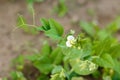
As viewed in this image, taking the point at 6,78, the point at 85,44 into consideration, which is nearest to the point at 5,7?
the point at 6,78

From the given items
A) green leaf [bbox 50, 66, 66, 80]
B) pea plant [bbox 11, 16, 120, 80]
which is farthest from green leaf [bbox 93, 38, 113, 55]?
green leaf [bbox 50, 66, 66, 80]

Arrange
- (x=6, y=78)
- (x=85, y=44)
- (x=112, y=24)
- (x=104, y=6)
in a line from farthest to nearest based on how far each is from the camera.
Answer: (x=104, y=6), (x=112, y=24), (x=6, y=78), (x=85, y=44)

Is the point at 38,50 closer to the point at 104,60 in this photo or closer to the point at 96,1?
the point at 104,60

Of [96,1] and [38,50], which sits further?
[96,1]

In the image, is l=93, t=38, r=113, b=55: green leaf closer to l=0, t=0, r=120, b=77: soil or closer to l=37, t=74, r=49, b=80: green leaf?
l=37, t=74, r=49, b=80: green leaf

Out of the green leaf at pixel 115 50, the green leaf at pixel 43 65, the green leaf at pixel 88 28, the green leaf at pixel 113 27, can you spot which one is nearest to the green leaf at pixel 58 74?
the green leaf at pixel 43 65

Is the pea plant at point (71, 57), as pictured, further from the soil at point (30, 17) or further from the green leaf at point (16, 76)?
the soil at point (30, 17)

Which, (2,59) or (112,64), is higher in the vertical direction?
(2,59)
